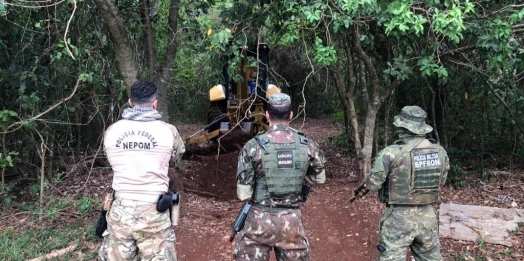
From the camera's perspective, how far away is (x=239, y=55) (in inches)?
183

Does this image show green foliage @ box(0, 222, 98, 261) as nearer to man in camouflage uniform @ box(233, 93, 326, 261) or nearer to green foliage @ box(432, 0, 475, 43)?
man in camouflage uniform @ box(233, 93, 326, 261)

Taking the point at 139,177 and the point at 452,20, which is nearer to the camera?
the point at 139,177

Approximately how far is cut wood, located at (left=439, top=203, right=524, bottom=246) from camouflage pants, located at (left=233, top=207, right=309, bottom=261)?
249 centimetres

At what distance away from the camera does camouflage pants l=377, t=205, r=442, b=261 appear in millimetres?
3291

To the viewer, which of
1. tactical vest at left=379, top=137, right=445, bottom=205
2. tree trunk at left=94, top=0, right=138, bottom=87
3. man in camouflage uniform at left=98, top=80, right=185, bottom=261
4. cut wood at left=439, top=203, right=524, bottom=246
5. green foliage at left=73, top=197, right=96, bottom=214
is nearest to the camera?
man in camouflage uniform at left=98, top=80, right=185, bottom=261

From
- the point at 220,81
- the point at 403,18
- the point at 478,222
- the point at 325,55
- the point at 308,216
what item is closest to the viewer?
the point at 403,18

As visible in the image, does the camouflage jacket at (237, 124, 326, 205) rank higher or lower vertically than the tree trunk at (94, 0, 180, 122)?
lower

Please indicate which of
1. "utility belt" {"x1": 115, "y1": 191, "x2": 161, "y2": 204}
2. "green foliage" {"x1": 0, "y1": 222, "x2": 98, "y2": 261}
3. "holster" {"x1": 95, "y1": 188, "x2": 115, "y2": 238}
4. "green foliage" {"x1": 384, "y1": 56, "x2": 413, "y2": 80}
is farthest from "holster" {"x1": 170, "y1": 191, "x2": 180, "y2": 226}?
"green foliage" {"x1": 384, "y1": 56, "x2": 413, "y2": 80}

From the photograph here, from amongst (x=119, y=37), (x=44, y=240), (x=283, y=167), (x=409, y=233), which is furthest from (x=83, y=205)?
(x=409, y=233)

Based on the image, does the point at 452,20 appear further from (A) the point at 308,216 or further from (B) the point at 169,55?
(B) the point at 169,55

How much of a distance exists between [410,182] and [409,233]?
403mm

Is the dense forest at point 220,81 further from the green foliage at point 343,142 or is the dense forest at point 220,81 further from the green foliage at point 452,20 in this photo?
the green foliage at point 343,142

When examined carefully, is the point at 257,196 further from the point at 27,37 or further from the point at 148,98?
the point at 27,37

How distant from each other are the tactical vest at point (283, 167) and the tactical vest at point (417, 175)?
0.79 m
